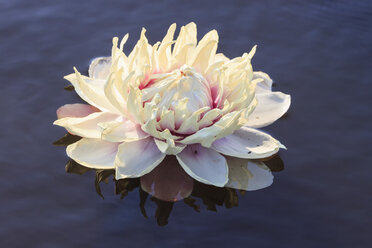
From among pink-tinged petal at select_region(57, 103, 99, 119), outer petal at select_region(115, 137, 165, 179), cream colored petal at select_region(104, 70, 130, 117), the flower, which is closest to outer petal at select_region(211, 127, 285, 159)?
the flower

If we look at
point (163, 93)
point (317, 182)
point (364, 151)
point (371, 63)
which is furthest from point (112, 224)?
point (371, 63)

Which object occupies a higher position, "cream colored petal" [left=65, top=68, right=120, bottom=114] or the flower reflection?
"cream colored petal" [left=65, top=68, right=120, bottom=114]

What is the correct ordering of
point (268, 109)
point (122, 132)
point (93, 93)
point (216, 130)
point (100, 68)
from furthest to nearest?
point (100, 68) → point (268, 109) → point (93, 93) → point (122, 132) → point (216, 130)

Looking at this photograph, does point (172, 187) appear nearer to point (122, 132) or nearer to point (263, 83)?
point (122, 132)

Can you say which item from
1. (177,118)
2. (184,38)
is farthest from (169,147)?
→ (184,38)

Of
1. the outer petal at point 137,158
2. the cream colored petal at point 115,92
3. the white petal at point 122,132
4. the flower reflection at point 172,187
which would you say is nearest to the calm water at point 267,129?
the flower reflection at point 172,187

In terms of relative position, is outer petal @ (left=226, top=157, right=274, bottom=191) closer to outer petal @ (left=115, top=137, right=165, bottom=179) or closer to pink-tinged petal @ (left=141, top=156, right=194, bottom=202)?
pink-tinged petal @ (left=141, top=156, right=194, bottom=202)
